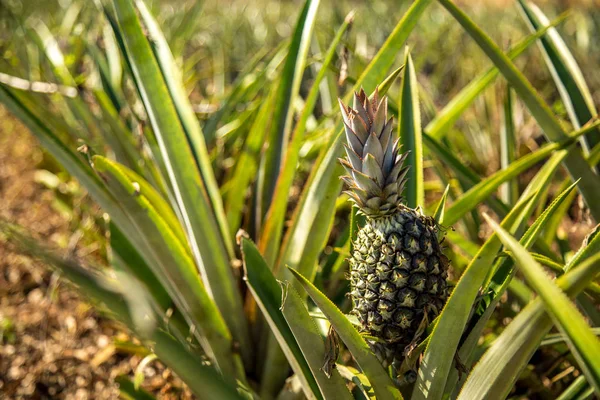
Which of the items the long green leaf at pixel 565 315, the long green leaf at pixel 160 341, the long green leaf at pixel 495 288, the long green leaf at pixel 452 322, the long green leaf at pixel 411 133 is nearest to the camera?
the long green leaf at pixel 565 315

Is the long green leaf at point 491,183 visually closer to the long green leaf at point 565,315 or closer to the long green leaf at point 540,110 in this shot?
the long green leaf at point 540,110

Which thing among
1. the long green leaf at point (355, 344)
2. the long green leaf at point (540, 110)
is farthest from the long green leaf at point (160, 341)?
the long green leaf at point (540, 110)

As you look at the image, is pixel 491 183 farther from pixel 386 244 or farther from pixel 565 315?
pixel 565 315

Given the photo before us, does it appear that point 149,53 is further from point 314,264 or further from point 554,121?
point 554,121

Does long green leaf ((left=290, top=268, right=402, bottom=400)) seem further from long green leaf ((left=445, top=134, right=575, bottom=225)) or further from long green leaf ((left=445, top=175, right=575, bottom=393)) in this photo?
long green leaf ((left=445, top=134, right=575, bottom=225))

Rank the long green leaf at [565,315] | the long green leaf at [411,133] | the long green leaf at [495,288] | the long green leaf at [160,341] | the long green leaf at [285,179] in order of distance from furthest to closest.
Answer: the long green leaf at [285,179], the long green leaf at [411,133], the long green leaf at [160,341], the long green leaf at [495,288], the long green leaf at [565,315]

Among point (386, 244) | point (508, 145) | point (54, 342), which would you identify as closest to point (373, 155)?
point (386, 244)

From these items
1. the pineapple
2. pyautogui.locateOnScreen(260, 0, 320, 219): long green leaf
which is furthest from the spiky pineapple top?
pyautogui.locateOnScreen(260, 0, 320, 219): long green leaf
